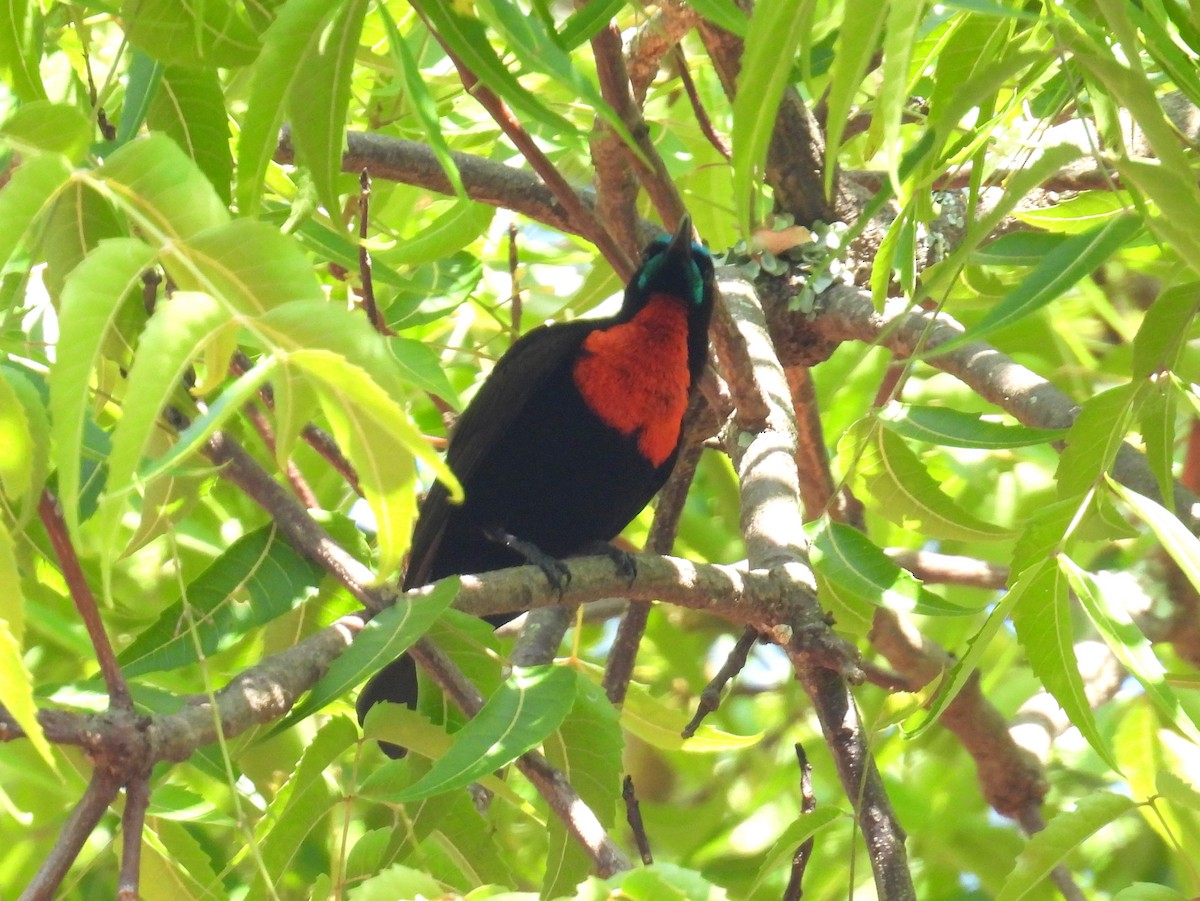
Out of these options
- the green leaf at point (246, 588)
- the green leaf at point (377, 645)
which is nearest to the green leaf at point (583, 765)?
the green leaf at point (377, 645)

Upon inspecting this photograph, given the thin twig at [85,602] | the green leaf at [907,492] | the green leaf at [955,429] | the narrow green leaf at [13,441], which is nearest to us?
the narrow green leaf at [13,441]

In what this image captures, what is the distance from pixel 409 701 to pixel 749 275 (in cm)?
148

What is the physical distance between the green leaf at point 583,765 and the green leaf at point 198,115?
95cm

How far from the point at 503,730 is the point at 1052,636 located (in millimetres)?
714

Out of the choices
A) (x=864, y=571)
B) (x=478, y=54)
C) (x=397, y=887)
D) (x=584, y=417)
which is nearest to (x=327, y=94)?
(x=478, y=54)

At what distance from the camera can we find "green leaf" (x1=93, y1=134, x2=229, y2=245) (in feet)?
4.38

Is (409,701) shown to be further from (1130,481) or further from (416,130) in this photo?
(1130,481)

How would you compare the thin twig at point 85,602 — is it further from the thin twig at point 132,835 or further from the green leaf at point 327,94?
the green leaf at point 327,94

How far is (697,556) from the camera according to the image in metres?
4.88

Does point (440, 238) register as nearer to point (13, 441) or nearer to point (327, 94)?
point (327, 94)

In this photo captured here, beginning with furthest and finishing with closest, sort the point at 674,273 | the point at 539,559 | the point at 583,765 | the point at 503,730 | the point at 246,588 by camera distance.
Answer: the point at 674,273 → the point at 539,559 → the point at 246,588 → the point at 583,765 → the point at 503,730

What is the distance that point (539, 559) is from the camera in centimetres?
373

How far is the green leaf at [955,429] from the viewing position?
2.17 metres

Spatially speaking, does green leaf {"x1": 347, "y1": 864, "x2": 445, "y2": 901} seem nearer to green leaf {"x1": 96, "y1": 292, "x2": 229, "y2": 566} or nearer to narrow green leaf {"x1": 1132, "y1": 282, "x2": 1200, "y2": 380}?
green leaf {"x1": 96, "y1": 292, "x2": 229, "y2": 566}
